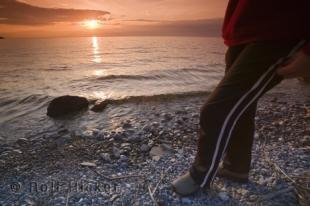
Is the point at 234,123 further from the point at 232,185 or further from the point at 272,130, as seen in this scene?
the point at 272,130

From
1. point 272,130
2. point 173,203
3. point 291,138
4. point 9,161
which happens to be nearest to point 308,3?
point 173,203

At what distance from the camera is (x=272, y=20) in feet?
8.35

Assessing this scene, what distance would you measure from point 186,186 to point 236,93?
1.29 meters

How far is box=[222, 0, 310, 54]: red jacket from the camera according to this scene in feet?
8.02

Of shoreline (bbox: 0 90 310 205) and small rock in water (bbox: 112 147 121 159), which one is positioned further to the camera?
small rock in water (bbox: 112 147 121 159)

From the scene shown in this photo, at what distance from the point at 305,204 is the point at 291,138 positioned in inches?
102

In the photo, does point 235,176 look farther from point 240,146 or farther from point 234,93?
point 234,93

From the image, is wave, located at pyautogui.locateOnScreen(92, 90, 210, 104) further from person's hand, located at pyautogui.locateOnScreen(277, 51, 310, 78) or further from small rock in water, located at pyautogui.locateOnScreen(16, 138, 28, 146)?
person's hand, located at pyautogui.locateOnScreen(277, 51, 310, 78)

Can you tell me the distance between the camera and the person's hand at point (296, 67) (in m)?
2.43

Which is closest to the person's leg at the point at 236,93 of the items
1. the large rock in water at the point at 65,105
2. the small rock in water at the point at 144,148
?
the small rock in water at the point at 144,148

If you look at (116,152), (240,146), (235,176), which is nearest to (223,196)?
(235,176)

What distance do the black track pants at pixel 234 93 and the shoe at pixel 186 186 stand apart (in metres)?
0.11

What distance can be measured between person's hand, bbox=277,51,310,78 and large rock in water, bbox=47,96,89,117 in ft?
24.2

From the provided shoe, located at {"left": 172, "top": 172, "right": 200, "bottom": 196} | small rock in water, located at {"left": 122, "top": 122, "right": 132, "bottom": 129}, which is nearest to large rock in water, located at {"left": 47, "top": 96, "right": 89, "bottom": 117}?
small rock in water, located at {"left": 122, "top": 122, "right": 132, "bottom": 129}
